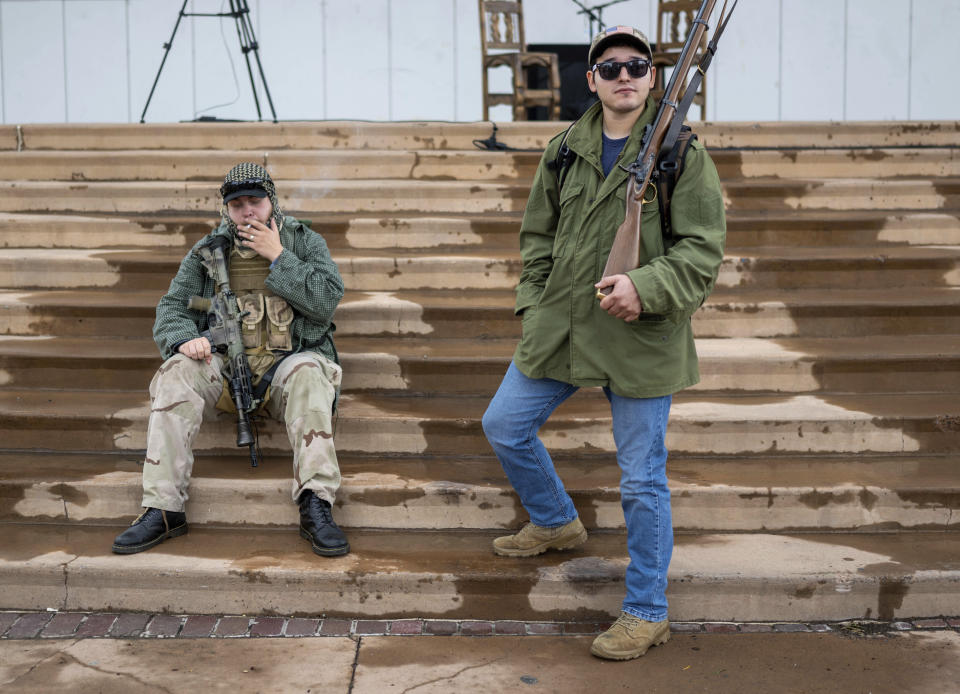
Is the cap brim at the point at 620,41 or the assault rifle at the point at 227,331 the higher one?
the cap brim at the point at 620,41

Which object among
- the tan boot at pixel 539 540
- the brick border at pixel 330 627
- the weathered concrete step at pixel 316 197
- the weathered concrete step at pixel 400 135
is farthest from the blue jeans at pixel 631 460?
the weathered concrete step at pixel 400 135

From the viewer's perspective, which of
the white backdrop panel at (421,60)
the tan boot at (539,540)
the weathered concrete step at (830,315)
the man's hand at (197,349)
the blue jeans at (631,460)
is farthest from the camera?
the white backdrop panel at (421,60)

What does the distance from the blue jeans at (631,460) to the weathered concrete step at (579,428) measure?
855 mm

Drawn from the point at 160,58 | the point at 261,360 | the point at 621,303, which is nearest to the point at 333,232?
the point at 261,360

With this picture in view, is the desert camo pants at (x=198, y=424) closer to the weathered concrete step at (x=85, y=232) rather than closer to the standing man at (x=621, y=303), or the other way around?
the standing man at (x=621, y=303)

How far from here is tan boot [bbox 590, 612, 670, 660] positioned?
3016 millimetres

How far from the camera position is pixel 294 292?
148 inches

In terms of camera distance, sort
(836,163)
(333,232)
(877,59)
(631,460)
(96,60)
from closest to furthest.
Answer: (631,460) < (333,232) < (836,163) < (877,59) < (96,60)

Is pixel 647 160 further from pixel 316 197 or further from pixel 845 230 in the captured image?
pixel 316 197

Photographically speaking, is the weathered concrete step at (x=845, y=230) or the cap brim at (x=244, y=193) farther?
the weathered concrete step at (x=845, y=230)

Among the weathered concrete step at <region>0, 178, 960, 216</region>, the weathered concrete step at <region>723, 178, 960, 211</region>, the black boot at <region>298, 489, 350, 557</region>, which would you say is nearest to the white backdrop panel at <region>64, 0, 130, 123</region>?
the weathered concrete step at <region>0, 178, 960, 216</region>

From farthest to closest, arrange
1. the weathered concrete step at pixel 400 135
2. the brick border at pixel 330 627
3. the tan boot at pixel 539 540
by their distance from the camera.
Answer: the weathered concrete step at pixel 400 135, the tan boot at pixel 539 540, the brick border at pixel 330 627

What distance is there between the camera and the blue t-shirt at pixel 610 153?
9.77ft

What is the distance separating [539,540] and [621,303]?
119 centimetres
